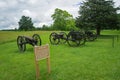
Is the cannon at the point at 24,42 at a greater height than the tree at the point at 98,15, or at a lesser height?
lesser

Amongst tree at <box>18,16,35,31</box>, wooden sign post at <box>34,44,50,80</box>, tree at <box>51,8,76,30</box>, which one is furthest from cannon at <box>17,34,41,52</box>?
tree at <box>18,16,35,31</box>

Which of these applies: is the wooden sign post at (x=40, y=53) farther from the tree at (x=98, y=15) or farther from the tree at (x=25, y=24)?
the tree at (x=25, y=24)

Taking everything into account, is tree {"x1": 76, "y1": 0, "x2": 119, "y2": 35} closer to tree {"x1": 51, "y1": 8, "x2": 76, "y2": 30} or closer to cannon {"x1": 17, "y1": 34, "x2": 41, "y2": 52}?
cannon {"x1": 17, "y1": 34, "x2": 41, "y2": 52}

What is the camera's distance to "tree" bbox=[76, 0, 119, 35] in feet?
80.5

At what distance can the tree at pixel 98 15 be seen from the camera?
24547 mm

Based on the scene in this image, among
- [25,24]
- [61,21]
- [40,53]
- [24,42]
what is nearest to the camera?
[40,53]

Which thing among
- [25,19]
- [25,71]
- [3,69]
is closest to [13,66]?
[3,69]

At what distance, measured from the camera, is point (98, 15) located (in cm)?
2484

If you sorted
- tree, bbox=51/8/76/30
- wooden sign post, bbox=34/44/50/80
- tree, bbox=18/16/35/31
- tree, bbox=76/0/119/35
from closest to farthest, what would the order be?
wooden sign post, bbox=34/44/50/80 < tree, bbox=76/0/119/35 < tree, bbox=51/8/76/30 < tree, bbox=18/16/35/31

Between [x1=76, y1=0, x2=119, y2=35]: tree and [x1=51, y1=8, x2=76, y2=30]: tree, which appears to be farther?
[x1=51, y1=8, x2=76, y2=30]: tree

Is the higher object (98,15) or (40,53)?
(98,15)

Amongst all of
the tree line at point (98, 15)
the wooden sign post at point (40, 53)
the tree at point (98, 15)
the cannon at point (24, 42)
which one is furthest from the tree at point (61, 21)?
the wooden sign post at point (40, 53)

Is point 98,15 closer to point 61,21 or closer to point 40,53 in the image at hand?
point 40,53

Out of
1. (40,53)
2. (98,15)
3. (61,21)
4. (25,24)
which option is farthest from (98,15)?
(25,24)
